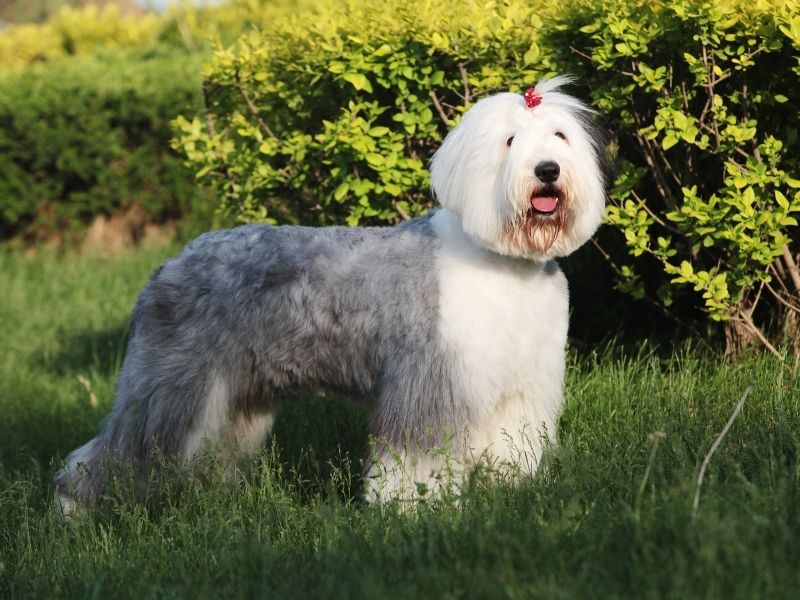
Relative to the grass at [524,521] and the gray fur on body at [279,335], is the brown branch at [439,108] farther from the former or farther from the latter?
the grass at [524,521]

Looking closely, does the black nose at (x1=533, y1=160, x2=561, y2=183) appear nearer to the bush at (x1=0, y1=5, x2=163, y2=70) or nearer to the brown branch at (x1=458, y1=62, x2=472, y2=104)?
the brown branch at (x1=458, y1=62, x2=472, y2=104)

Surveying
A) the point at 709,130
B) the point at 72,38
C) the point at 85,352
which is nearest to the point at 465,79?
the point at 709,130

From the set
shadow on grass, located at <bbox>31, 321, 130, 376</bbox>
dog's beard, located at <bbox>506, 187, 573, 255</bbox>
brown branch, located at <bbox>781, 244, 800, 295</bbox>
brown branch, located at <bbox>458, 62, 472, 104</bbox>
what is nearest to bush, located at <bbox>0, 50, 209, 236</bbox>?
shadow on grass, located at <bbox>31, 321, 130, 376</bbox>

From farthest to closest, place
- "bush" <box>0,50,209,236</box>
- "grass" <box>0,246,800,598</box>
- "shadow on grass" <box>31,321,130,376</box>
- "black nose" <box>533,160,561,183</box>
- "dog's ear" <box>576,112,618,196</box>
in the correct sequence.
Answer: "bush" <box>0,50,209,236</box>
"shadow on grass" <box>31,321,130,376</box>
"dog's ear" <box>576,112,618,196</box>
"black nose" <box>533,160,561,183</box>
"grass" <box>0,246,800,598</box>

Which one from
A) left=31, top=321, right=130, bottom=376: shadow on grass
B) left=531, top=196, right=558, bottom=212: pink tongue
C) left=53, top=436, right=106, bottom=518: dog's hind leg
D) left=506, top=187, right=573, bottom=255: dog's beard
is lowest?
left=31, top=321, right=130, bottom=376: shadow on grass

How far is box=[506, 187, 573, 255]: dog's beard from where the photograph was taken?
4082 mm

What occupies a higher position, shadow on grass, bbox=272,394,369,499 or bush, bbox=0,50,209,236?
bush, bbox=0,50,209,236

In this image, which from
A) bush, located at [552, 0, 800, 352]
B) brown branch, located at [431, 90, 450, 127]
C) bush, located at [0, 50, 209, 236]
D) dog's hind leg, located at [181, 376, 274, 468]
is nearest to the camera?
dog's hind leg, located at [181, 376, 274, 468]

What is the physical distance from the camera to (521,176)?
4.00 metres

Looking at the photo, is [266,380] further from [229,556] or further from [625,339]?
[625,339]

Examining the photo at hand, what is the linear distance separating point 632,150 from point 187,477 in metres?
2.73

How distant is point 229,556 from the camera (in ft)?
12.3

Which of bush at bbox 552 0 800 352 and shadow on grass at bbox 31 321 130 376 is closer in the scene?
bush at bbox 552 0 800 352

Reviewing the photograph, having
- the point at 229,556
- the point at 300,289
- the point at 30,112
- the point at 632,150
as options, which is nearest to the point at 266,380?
the point at 300,289
